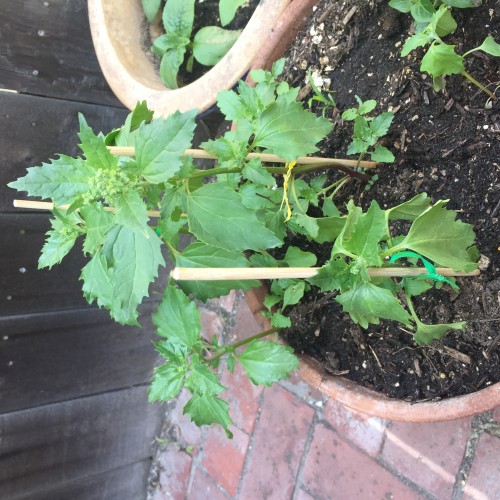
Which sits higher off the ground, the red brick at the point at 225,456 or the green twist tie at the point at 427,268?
the green twist tie at the point at 427,268

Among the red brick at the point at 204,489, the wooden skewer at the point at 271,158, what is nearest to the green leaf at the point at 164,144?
the wooden skewer at the point at 271,158

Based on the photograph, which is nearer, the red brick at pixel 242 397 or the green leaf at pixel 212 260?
the green leaf at pixel 212 260

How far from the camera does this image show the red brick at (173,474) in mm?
1814

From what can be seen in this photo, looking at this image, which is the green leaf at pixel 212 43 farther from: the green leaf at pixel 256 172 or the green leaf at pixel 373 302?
the green leaf at pixel 373 302

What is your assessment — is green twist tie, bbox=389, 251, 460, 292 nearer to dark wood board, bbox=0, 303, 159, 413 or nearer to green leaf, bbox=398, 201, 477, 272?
green leaf, bbox=398, 201, 477, 272

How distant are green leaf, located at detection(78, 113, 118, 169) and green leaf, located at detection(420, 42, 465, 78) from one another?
1.71 feet

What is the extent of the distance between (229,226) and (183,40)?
88 centimetres

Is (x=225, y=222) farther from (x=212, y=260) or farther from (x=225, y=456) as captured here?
(x=225, y=456)

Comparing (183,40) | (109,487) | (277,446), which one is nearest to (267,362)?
(277,446)

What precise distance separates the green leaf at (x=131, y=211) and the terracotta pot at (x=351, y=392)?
1.55ft

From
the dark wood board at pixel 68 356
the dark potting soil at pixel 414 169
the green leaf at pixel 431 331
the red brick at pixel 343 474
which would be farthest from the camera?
the dark wood board at pixel 68 356

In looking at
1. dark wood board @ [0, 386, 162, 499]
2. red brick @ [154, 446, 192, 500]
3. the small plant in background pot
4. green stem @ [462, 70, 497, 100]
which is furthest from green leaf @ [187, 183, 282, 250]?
red brick @ [154, 446, 192, 500]

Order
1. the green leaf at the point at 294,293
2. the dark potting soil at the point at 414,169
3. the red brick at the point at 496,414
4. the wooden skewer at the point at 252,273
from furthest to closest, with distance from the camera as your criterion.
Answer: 1. the red brick at the point at 496,414
2. the green leaf at the point at 294,293
3. the dark potting soil at the point at 414,169
4. the wooden skewer at the point at 252,273

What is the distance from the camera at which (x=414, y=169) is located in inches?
40.2
